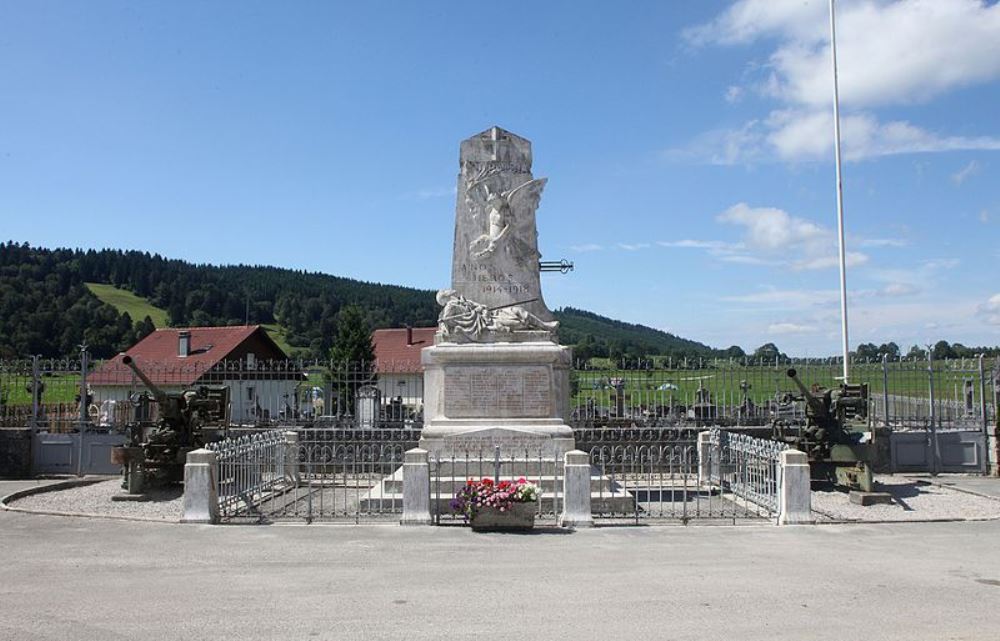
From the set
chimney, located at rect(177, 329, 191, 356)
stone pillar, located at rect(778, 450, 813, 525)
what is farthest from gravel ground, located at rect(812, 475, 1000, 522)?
chimney, located at rect(177, 329, 191, 356)

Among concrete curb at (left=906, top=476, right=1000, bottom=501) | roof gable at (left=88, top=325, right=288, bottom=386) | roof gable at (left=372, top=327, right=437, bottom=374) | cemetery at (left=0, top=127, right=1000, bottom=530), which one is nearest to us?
cemetery at (left=0, top=127, right=1000, bottom=530)

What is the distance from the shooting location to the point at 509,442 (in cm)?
1393

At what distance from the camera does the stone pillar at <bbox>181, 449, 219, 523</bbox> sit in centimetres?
1106

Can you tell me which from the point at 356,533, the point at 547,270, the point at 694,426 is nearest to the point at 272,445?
the point at 356,533

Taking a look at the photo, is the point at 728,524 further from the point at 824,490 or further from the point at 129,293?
the point at 129,293

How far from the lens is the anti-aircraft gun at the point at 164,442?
14.2m

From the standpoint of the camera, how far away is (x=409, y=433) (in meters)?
17.8

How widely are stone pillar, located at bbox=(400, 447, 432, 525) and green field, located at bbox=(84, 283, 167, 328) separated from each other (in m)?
90.9

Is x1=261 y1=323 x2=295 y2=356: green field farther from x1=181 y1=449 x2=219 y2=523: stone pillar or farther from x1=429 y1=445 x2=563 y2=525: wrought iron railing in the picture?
x1=181 y1=449 x2=219 y2=523: stone pillar

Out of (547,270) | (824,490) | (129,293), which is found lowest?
(824,490)

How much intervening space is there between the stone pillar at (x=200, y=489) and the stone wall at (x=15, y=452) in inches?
367

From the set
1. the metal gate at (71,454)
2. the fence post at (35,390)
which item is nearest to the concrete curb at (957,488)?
the metal gate at (71,454)

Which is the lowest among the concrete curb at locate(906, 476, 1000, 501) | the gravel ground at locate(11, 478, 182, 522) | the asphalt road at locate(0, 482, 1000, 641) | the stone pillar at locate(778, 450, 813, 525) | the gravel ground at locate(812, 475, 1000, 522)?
the concrete curb at locate(906, 476, 1000, 501)

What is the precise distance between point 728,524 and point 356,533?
500 centimetres
